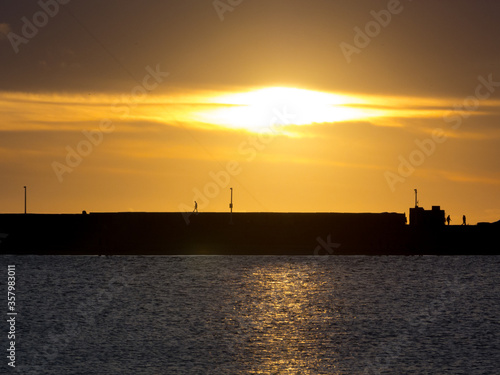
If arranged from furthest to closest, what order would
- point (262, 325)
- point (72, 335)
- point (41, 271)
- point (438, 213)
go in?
point (438, 213)
point (41, 271)
point (262, 325)
point (72, 335)

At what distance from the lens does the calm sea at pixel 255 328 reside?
160 feet

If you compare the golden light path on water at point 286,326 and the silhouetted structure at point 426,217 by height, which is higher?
the silhouetted structure at point 426,217

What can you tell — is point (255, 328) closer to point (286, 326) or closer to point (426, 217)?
point (286, 326)

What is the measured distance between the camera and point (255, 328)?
212 ft

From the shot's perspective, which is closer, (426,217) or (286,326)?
(286,326)

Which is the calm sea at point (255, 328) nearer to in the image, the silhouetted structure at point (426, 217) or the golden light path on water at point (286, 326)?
the golden light path on water at point (286, 326)

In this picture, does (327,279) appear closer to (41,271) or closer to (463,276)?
(463,276)

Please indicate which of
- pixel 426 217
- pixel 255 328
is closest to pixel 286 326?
pixel 255 328

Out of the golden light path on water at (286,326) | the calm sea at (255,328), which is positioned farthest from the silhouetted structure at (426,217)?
the golden light path on water at (286,326)

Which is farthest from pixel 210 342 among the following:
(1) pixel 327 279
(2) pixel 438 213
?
(2) pixel 438 213

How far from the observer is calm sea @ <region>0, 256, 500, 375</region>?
48656 millimetres

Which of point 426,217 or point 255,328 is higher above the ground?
point 426,217

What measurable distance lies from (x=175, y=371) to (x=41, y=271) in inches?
4748

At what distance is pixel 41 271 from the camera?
531 ft
